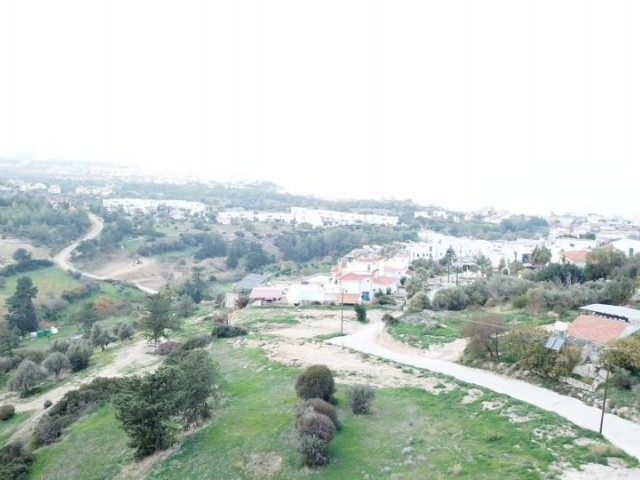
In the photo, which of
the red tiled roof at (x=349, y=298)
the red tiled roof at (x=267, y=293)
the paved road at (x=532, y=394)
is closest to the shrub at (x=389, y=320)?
the paved road at (x=532, y=394)

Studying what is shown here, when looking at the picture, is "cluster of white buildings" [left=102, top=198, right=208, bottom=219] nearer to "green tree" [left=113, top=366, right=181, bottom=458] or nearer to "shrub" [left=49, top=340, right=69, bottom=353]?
"shrub" [left=49, top=340, right=69, bottom=353]

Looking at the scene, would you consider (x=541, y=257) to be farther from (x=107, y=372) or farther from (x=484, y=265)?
(x=107, y=372)

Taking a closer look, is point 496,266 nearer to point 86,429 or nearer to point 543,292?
point 543,292

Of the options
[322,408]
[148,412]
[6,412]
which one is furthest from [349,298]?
Result: [148,412]

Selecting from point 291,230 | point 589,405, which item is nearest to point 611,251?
point 589,405

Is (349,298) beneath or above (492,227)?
beneath

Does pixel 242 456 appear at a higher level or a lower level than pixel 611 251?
lower

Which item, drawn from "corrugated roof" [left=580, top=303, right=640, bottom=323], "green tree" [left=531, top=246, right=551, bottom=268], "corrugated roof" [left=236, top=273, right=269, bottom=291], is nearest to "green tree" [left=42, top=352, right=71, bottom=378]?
"corrugated roof" [left=236, top=273, right=269, bottom=291]
